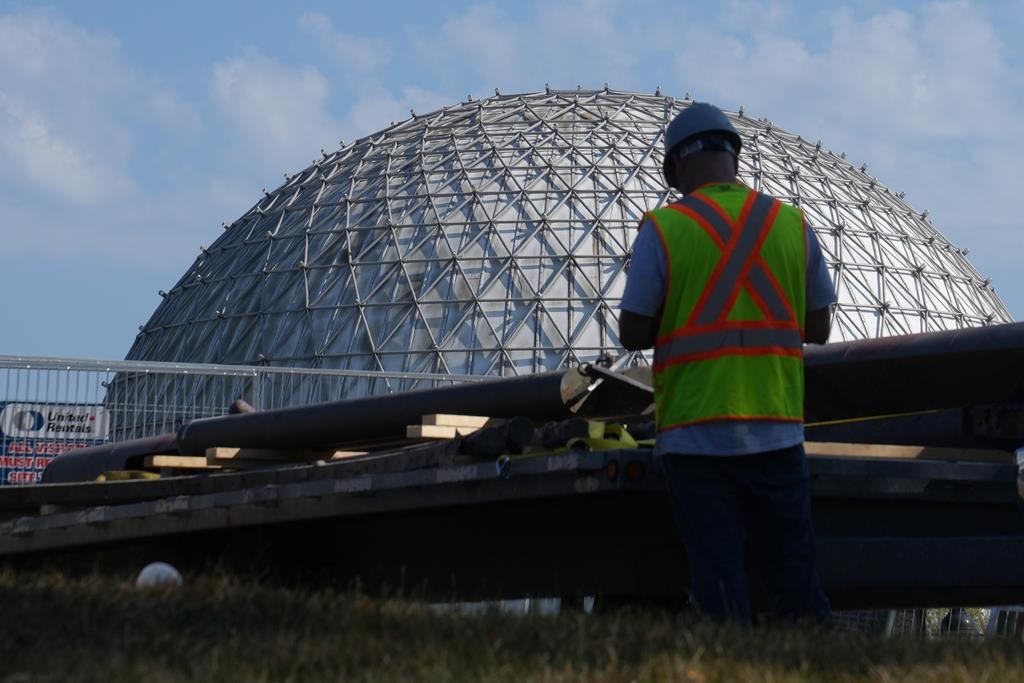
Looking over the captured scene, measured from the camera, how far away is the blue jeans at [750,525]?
5551 millimetres

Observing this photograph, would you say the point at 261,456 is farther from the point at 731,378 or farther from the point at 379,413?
the point at 731,378

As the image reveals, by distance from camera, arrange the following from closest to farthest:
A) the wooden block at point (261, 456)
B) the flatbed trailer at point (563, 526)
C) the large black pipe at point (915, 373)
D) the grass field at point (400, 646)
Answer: the grass field at point (400, 646) → the flatbed trailer at point (563, 526) → the large black pipe at point (915, 373) → the wooden block at point (261, 456)

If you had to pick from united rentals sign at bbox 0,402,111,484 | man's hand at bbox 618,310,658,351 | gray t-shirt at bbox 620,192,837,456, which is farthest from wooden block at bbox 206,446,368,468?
united rentals sign at bbox 0,402,111,484

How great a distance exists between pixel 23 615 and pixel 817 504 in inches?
125

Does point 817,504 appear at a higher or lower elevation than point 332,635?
higher

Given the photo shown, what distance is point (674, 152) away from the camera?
6141 millimetres

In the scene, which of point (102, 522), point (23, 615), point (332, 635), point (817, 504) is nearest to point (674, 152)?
point (817, 504)

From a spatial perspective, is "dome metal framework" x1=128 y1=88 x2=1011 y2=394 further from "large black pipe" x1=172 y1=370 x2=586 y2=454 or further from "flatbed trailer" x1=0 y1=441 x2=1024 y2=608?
"flatbed trailer" x1=0 y1=441 x2=1024 y2=608

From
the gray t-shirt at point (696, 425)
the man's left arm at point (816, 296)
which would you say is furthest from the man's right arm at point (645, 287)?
the man's left arm at point (816, 296)

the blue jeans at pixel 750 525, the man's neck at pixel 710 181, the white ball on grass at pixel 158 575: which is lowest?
the white ball on grass at pixel 158 575

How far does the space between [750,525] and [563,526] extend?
1240 mm

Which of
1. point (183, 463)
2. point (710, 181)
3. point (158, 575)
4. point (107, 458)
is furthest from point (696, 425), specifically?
point (107, 458)

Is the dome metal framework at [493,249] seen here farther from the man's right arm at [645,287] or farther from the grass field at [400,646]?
the grass field at [400,646]

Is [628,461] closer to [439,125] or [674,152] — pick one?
[674,152]
